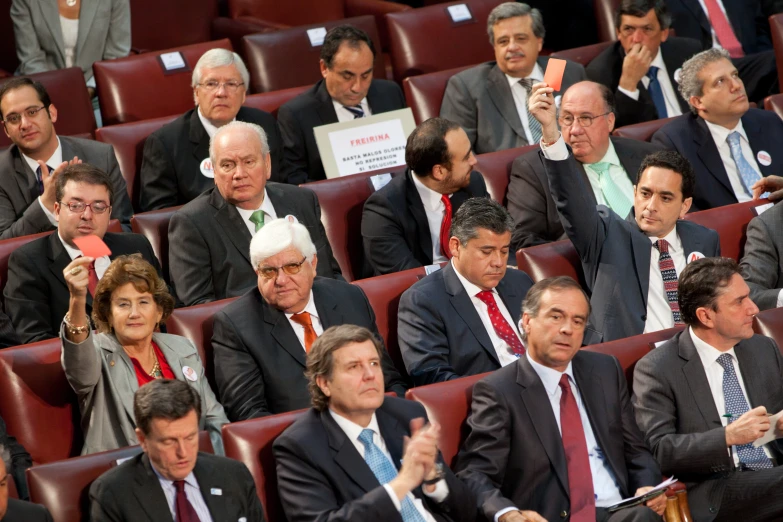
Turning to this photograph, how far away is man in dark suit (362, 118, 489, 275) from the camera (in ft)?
14.1

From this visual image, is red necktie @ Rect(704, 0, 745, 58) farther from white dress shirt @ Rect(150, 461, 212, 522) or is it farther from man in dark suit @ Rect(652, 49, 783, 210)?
white dress shirt @ Rect(150, 461, 212, 522)

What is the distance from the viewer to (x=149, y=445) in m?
2.87

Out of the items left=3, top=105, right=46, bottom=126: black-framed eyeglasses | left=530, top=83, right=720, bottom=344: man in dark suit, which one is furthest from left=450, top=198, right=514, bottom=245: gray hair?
left=3, top=105, right=46, bottom=126: black-framed eyeglasses

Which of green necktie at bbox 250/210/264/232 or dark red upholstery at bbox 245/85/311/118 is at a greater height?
dark red upholstery at bbox 245/85/311/118

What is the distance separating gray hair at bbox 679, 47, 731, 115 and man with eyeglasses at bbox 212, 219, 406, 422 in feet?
6.56

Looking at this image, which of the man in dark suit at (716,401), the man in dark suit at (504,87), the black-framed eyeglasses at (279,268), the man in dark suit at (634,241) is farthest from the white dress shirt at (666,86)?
the black-framed eyeglasses at (279,268)

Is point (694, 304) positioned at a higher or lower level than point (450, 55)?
lower

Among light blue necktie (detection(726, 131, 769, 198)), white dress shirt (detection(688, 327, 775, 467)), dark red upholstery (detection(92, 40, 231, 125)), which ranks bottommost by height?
white dress shirt (detection(688, 327, 775, 467))

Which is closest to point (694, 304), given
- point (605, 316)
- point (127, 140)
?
point (605, 316)

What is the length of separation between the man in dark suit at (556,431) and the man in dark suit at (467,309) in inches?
15.1

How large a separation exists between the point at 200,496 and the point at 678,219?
209 cm

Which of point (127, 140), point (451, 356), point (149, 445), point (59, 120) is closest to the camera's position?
point (149, 445)

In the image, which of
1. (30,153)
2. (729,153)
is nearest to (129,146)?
(30,153)

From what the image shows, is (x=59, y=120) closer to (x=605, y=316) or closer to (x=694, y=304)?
(x=605, y=316)
